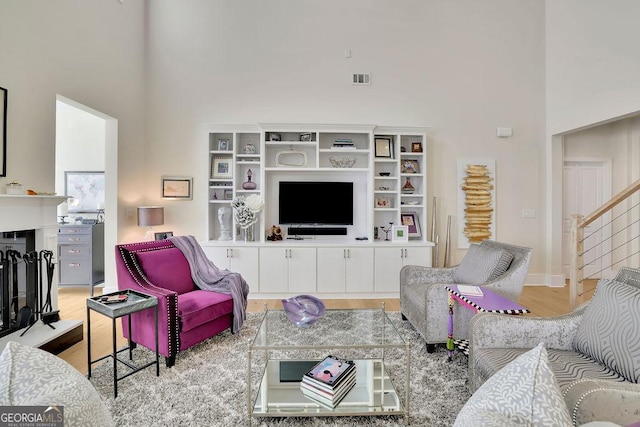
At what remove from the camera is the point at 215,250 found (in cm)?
398

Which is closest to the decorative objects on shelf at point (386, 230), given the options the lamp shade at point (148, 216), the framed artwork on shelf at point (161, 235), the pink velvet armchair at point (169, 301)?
the pink velvet armchair at point (169, 301)

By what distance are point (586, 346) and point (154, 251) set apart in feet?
10.2

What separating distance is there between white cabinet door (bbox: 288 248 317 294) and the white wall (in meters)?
1.54

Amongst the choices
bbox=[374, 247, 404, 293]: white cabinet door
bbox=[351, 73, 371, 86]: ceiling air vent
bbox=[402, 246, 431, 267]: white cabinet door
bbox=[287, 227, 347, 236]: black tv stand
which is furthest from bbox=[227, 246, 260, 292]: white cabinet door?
bbox=[351, 73, 371, 86]: ceiling air vent

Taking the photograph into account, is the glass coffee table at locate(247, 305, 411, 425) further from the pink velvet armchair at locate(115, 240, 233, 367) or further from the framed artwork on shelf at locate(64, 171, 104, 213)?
the framed artwork on shelf at locate(64, 171, 104, 213)

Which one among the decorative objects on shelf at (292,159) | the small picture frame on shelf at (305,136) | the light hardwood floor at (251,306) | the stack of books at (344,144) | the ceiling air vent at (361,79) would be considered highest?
the ceiling air vent at (361,79)

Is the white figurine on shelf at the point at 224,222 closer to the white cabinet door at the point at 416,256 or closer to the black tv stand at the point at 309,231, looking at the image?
the black tv stand at the point at 309,231

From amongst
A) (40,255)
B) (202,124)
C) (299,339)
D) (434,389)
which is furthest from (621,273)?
(202,124)

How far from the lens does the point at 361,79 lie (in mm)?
4527

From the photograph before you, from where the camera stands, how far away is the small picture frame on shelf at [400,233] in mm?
4152

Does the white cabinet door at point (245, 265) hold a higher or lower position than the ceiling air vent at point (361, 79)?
lower

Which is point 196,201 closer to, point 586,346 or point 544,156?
point 586,346

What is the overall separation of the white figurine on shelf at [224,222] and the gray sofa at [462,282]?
8.25ft

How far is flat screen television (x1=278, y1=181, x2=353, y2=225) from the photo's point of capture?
436 cm
